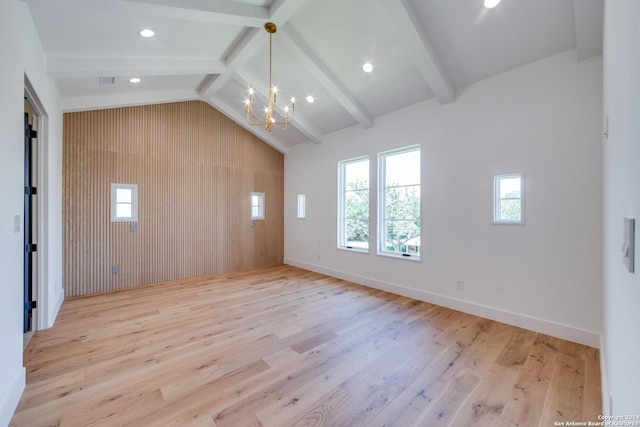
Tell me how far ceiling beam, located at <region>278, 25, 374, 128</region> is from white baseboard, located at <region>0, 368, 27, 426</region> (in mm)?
4210

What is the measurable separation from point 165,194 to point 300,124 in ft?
9.78

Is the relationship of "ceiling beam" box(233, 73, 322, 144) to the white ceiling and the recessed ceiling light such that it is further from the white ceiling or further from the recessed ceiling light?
the recessed ceiling light

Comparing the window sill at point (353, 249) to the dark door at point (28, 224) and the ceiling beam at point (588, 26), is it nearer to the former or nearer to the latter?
the ceiling beam at point (588, 26)

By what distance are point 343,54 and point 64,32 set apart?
10.2ft

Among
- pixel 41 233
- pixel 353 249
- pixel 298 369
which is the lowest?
pixel 298 369

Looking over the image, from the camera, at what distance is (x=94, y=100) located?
4270 mm

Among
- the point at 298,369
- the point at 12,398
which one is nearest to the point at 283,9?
the point at 298,369

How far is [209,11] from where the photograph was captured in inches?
112

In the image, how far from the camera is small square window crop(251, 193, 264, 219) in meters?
6.54

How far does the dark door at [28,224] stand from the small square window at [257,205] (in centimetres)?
384

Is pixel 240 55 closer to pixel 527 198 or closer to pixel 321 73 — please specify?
pixel 321 73

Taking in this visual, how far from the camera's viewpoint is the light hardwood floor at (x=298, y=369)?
1.81 meters

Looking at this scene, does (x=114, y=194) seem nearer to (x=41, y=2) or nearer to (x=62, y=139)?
(x=62, y=139)

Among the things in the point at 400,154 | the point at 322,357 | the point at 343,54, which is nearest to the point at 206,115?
the point at 343,54
